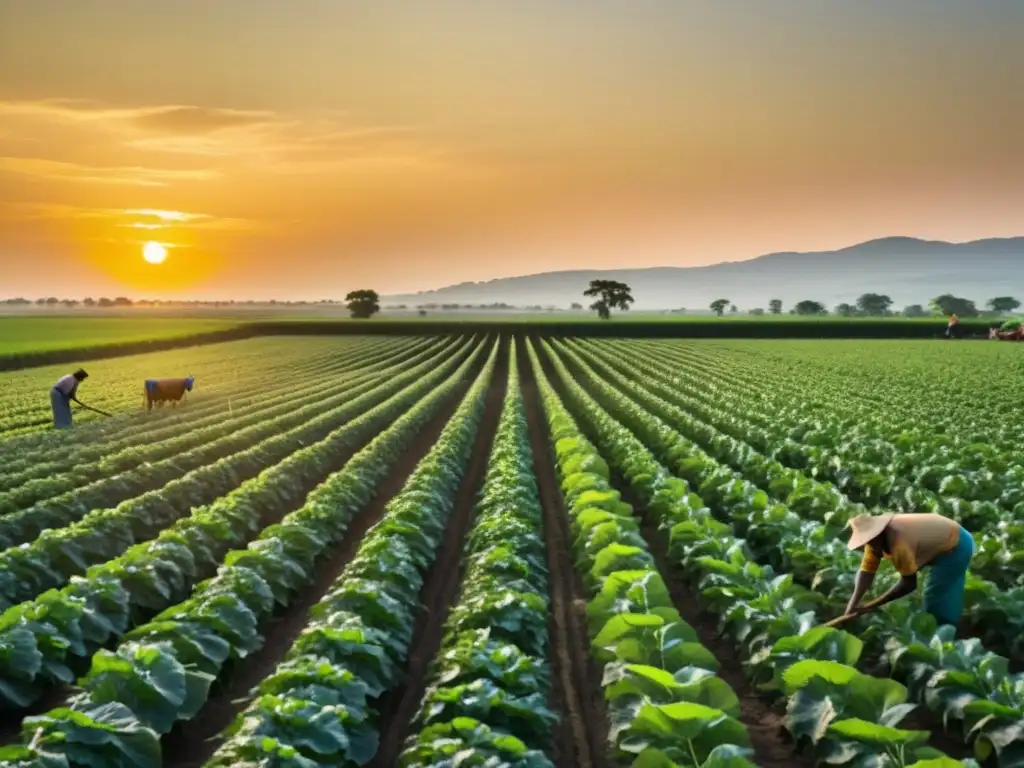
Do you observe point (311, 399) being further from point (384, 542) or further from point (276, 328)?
point (276, 328)

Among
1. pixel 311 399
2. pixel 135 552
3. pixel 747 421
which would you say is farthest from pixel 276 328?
pixel 135 552

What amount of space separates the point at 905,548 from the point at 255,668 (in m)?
6.34

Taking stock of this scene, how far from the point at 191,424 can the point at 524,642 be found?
20.5 metres

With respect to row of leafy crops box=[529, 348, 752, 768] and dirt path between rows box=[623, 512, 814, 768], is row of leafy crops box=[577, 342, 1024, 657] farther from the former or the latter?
row of leafy crops box=[529, 348, 752, 768]

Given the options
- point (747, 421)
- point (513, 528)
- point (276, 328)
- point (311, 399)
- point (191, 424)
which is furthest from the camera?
point (276, 328)

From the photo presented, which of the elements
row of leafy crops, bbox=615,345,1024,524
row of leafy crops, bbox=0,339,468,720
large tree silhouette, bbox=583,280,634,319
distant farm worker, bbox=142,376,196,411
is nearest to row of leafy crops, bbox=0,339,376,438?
distant farm worker, bbox=142,376,196,411

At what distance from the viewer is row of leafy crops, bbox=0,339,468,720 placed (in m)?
7.77

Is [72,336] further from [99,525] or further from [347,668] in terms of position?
[347,668]

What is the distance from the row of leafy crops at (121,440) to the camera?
17688 mm

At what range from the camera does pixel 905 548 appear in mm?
7656

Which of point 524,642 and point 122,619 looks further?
point 122,619

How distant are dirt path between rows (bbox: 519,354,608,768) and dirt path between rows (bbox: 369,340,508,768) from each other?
124 cm

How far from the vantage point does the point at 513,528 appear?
11297 millimetres

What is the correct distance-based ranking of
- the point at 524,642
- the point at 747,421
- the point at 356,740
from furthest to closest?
the point at 747,421
the point at 524,642
the point at 356,740
